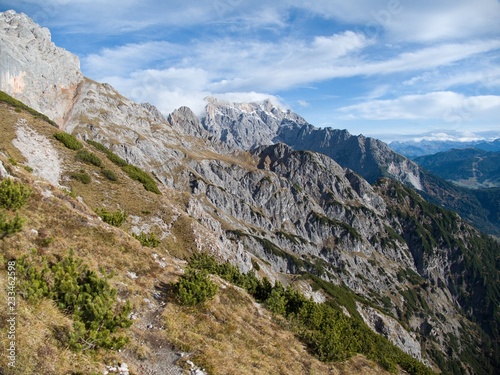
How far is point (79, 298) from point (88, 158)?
4892cm

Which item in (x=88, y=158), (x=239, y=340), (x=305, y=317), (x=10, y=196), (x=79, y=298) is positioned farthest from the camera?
(x=88, y=158)

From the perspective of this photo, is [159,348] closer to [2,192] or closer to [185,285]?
[185,285]

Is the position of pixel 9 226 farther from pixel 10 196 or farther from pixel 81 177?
pixel 81 177

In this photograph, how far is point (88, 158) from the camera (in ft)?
185

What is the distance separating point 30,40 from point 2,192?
729 feet

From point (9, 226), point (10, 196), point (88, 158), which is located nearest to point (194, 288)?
point (9, 226)

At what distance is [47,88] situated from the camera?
180875 mm

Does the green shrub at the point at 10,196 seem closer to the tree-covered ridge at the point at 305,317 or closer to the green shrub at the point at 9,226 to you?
the green shrub at the point at 9,226

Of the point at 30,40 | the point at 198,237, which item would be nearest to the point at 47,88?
the point at 30,40

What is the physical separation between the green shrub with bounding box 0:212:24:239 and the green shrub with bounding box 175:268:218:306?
902cm

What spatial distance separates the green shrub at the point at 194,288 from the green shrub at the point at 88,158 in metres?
43.4

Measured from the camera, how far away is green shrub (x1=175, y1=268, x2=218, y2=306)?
750 inches

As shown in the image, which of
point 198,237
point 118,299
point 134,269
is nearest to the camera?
point 118,299

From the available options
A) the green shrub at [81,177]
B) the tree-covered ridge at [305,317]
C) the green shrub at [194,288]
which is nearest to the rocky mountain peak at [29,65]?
the green shrub at [81,177]
